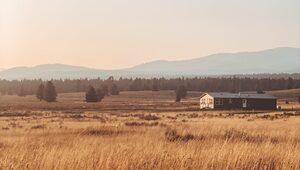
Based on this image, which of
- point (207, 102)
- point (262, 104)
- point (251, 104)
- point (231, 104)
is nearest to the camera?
point (251, 104)

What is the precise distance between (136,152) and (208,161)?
1784 millimetres

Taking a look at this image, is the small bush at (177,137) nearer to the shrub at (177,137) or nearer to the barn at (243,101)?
→ the shrub at (177,137)

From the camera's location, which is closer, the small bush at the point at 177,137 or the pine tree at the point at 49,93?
the small bush at the point at 177,137

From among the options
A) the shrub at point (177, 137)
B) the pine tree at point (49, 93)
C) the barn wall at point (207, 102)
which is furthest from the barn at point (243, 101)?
the shrub at point (177, 137)

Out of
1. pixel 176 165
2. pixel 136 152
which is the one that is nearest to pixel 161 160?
pixel 176 165

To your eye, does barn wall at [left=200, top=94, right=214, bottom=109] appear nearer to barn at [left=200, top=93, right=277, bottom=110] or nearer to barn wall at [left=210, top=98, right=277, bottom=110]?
barn at [left=200, top=93, right=277, bottom=110]

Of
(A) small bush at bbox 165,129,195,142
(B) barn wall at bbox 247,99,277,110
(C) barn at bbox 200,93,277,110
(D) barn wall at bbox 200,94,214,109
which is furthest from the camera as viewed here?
(D) barn wall at bbox 200,94,214,109

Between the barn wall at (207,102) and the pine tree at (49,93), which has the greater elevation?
the pine tree at (49,93)

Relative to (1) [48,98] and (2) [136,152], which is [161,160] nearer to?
(2) [136,152]

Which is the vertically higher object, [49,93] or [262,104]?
Result: [49,93]

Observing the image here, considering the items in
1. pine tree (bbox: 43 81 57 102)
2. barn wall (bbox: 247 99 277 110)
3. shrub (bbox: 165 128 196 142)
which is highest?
pine tree (bbox: 43 81 57 102)

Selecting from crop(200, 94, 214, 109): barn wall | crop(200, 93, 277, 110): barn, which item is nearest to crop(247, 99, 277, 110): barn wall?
crop(200, 93, 277, 110): barn

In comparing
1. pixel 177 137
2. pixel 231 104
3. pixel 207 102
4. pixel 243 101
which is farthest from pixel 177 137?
pixel 207 102

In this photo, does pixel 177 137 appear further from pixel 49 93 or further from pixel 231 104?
pixel 49 93
